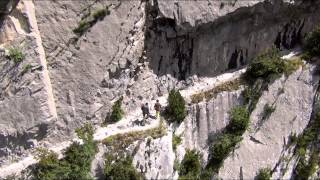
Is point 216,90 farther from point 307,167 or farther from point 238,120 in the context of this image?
point 307,167

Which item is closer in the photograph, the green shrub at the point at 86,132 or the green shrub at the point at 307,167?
the green shrub at the point at 86,132


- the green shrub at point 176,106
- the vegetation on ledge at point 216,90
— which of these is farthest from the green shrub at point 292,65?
the green shrub at point 176,106

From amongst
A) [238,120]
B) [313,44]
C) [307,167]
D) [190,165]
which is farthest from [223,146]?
[313,44]

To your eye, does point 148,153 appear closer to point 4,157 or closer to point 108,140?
point 108,140

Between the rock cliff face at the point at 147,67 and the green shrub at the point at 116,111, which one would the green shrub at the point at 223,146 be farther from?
the green shrub at the point at 116,111

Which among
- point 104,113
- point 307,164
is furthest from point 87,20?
point 307,164

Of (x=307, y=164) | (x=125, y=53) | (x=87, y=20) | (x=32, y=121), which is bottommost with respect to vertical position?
(x=307, y=164)

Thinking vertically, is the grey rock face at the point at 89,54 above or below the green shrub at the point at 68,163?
above
